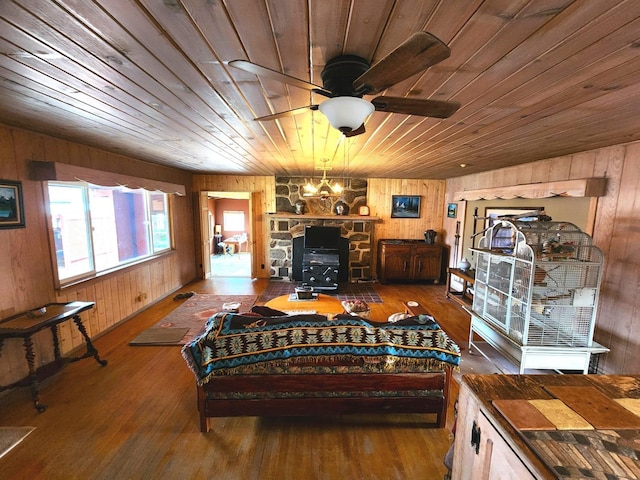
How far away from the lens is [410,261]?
5.78m

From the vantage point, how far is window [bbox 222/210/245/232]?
9492 mm

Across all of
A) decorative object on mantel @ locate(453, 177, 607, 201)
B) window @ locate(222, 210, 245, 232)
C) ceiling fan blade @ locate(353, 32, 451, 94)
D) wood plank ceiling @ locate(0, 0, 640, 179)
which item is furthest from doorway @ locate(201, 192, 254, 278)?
ceiling fan blade @ locate(353, 32, 451, 94)

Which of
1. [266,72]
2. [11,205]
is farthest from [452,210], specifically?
[11,205]

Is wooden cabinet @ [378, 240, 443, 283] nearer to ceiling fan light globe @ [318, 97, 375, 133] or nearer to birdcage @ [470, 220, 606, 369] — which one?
birdcage @ [470, 220, 606, 369]

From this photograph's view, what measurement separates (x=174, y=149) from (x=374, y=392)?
3316 millimetres

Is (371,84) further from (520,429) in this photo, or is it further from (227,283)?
(227,283)

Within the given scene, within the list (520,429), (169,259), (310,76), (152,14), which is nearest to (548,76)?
(310,76)

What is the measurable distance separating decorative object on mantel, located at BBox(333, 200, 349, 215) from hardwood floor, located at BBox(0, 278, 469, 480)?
4070mm

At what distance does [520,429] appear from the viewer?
785 mm

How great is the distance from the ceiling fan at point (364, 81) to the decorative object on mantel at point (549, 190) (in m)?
2.46

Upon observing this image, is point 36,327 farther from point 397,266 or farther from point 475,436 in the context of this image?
point 397,266

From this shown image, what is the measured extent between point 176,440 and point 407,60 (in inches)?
102

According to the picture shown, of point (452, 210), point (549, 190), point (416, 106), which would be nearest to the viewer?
point (416, 106)

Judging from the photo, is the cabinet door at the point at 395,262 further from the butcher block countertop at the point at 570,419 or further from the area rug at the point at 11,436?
the area rug at the point at 11,436
